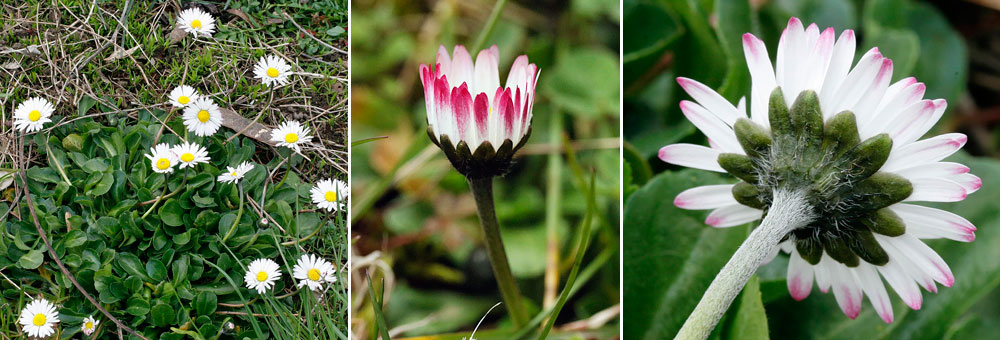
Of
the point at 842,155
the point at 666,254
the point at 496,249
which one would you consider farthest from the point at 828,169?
the point at 496,249

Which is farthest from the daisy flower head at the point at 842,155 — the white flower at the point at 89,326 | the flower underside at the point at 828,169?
the white flower at the point at 89,326

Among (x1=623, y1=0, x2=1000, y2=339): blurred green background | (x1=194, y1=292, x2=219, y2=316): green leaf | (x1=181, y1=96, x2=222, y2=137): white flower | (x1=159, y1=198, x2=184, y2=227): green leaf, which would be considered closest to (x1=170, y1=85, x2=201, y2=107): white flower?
(x1=181, y1=96, x2=222, y2=137): white flower

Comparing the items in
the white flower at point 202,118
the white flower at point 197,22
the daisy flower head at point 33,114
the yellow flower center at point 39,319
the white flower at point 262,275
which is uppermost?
the daisy flower head at point 33,114

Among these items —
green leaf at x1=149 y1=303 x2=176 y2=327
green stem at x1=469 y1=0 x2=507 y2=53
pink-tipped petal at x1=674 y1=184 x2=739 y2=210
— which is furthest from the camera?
green stem at x1=469 y1=0 x2=507 y2=53

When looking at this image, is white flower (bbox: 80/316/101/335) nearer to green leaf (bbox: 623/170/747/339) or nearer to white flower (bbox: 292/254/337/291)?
white flower (bbox: 292/254/337/291)

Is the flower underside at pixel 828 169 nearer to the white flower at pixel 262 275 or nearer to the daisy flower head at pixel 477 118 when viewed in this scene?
the daisy flower head at pixel 477 118
